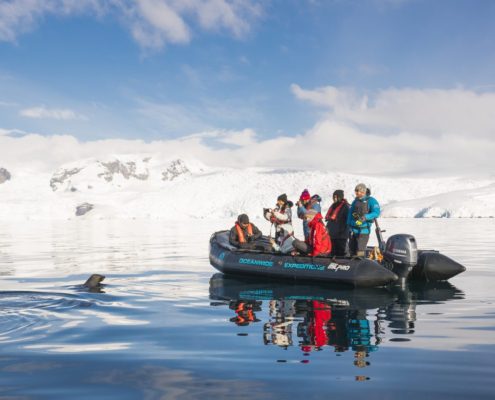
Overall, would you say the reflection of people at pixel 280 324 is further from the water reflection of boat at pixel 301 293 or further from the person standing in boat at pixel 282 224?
the person standing in boat at pixel 282 224

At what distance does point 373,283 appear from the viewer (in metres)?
11.0

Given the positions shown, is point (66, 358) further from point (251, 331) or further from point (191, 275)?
point (191, 275)

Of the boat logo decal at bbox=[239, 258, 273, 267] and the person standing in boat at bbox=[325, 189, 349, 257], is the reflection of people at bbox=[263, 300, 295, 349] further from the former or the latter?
the person standing in boat at bbox=[325, 189, 349, 257]

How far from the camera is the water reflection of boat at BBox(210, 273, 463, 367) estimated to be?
6496 millimetres

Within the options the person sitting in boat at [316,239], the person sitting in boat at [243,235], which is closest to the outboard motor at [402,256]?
the person sitting in boat at [316,239]

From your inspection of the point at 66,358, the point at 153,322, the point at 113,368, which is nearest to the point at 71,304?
the point at 153,322

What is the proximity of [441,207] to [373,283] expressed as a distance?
4611 inches

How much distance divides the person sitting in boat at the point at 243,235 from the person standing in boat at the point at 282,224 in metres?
0.71

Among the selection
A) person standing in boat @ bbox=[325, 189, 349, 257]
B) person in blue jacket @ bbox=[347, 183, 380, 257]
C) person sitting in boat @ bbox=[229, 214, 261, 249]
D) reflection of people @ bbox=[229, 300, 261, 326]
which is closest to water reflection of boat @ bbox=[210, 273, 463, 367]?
reflection of people @ bbox=[229, 300, 261, 326]

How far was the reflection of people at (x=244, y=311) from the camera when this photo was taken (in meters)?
7.88

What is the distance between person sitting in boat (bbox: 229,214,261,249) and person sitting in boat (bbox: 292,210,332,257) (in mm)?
2370

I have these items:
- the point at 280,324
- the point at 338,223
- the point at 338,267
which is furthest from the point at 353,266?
the point at 280,324

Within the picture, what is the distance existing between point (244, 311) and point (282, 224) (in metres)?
5.17

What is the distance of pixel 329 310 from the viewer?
8.71 meters
